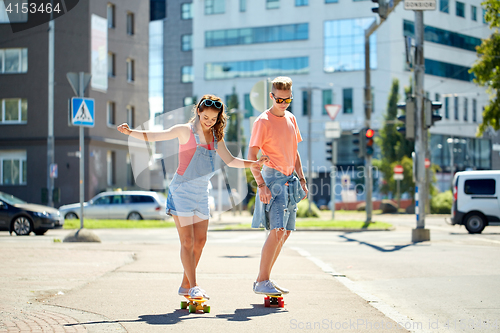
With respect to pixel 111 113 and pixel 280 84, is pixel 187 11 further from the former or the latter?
pixel 280 84

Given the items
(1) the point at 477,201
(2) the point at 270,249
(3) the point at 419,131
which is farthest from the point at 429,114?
(2) the point at 270,249

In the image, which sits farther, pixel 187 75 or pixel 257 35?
pixel 187 75

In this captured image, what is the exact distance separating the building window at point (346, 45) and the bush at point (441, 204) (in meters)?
18.0

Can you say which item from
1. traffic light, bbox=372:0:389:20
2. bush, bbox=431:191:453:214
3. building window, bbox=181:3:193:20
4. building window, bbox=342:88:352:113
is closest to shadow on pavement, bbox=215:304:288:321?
traffic light, bbox=372:0:389:20

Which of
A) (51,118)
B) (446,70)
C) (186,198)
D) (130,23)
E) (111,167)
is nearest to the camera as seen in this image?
(186,198)

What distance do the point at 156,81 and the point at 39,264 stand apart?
6177cm

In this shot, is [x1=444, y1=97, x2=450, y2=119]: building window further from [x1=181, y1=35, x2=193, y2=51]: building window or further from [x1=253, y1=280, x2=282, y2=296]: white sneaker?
[x1=253, y1=280, x2=282, y2=296]: white sneaker

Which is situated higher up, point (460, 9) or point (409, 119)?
point (460, 9)

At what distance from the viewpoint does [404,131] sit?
1479 centimetres

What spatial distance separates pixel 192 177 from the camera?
190 inches

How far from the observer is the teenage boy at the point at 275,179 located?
512 cm

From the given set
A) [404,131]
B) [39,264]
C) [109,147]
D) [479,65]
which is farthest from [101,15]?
[39,264]

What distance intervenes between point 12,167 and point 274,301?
106 feet

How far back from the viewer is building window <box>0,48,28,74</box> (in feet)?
111
